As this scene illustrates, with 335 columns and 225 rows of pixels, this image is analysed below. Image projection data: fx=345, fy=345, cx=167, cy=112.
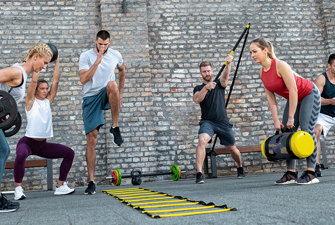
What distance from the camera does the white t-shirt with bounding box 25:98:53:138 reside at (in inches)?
161

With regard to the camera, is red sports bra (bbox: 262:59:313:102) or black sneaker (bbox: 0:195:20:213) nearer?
black sneaker (bbox: 0:195:20:213)

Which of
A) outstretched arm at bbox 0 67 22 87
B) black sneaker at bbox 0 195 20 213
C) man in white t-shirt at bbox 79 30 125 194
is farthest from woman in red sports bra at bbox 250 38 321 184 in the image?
black sneaker at bbox 0 195 20 213

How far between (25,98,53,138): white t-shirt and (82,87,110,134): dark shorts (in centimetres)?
51

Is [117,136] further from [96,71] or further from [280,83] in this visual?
[280,83]

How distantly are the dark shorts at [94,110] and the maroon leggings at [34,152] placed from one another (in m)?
0.48

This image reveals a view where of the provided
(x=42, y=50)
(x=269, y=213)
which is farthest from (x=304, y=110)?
(x=42, y=50)

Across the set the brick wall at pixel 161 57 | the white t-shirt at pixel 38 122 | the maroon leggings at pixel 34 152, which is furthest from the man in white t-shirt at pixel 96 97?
the brick wall at pixel 161 57

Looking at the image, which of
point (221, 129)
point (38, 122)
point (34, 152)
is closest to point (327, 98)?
point (221, 129)

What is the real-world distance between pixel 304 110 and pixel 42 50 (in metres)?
2.49

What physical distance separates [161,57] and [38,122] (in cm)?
330

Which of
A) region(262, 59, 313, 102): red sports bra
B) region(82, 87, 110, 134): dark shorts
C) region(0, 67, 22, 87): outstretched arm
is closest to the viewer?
region(0, 67, 22, 87): outstretched arm

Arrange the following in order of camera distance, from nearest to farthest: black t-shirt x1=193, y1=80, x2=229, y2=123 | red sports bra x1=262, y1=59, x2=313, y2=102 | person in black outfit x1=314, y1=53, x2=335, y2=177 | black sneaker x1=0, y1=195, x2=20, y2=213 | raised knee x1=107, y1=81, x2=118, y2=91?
black sneaker x1=0, y1=195, x2=20, y2=213, red sports bra x1=262, y1=59, x2=313, y2=102, raised knee x1=107, y1=81, x2=118, y2=91, person in black outfit x1=314, y1=53, x2=335, y2=177, black t-shirt x1=193, y1=80, x2=229, y2=123

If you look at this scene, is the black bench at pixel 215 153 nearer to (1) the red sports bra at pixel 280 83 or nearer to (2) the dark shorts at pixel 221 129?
(2) the dark shorts at pixel 221 129

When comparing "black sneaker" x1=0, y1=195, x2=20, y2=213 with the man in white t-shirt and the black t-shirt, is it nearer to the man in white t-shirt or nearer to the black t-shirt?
the man in white t-shirt
